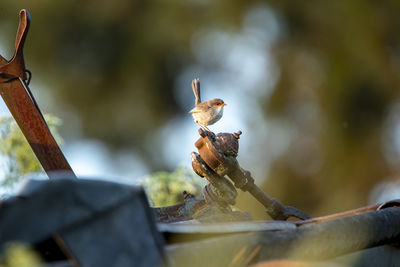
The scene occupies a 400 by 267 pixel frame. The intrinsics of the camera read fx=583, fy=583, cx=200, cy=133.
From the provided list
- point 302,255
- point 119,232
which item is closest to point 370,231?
point 302,255

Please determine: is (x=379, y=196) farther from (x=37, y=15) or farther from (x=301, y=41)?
(x=37, y=15)

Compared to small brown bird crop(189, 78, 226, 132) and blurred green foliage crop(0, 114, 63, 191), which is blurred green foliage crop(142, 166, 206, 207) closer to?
small brown bird crop(189, 78, 226, 132)

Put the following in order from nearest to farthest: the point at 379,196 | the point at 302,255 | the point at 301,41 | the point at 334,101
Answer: the point at 302,255
the point at 379,196
the point at 334,101
the point at 301,41

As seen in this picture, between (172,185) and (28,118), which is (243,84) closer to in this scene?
(172,185)

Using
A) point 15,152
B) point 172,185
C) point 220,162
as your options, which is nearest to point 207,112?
point 172,185

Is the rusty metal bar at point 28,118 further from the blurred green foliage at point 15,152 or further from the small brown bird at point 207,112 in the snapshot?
the small brown bird at point 207,112

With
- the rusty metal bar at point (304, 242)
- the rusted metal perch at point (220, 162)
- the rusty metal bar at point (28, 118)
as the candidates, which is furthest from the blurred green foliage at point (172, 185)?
the rusty metal bar at point (304, 242)
